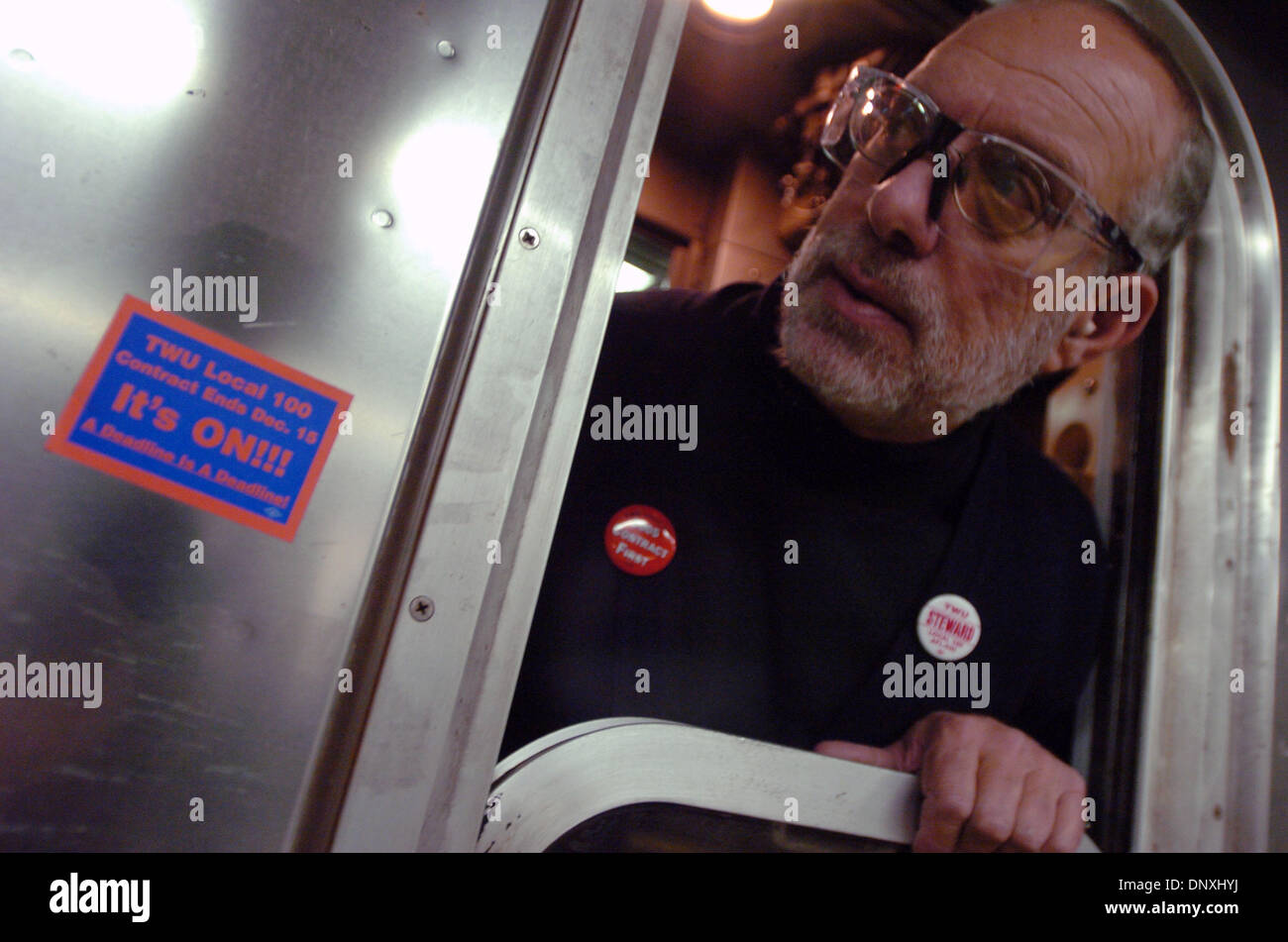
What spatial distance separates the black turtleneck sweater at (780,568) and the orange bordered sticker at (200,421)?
512mm

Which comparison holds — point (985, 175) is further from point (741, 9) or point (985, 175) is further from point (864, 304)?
point (741, 9)

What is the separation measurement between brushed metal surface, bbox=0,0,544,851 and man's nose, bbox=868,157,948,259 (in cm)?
70

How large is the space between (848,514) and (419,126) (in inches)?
36.0

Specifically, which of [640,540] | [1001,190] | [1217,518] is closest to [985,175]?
[1001,190]

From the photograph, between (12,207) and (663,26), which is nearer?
(12,207)

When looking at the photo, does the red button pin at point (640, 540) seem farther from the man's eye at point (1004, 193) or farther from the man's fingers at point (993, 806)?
the man's eye at point (1004, 193)

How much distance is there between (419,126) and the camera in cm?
66

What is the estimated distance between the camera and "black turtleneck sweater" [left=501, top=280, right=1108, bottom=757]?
106cm

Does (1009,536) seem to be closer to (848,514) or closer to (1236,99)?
(848,514)

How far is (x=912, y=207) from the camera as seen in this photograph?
1136 millimetres

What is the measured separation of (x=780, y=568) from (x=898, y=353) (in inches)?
15.7

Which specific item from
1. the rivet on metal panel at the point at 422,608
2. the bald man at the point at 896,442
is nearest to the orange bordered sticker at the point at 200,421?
the rivet on metal panel at the point at 422,608

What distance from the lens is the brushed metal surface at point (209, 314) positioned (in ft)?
1.73
